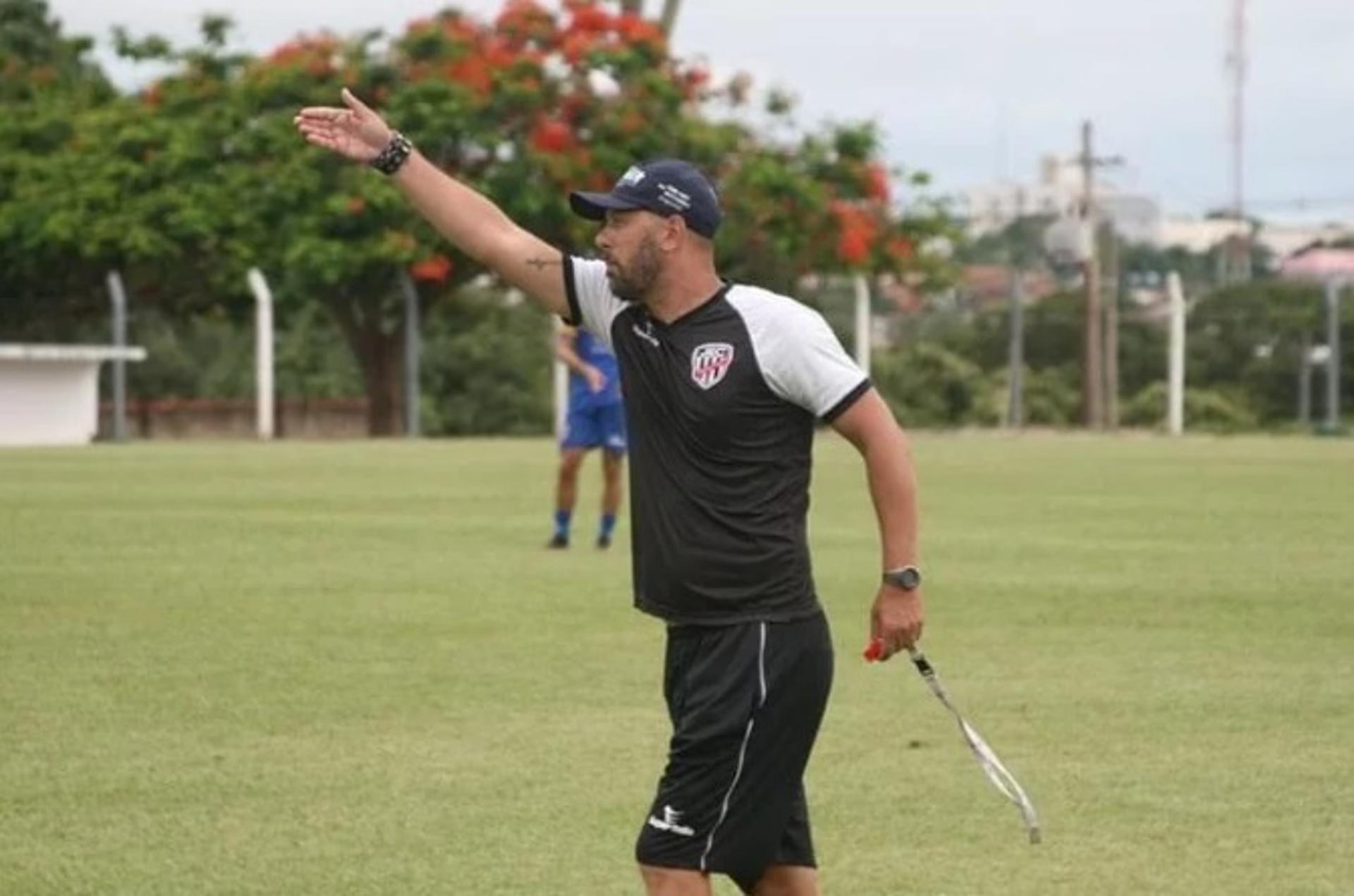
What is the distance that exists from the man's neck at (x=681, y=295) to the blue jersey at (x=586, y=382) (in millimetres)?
14911

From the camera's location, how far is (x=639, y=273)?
23.8 feet

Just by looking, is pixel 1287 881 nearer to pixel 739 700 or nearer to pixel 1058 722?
pixel 739 700

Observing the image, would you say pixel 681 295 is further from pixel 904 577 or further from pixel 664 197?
pixel 904 577

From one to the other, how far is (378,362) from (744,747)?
136ft

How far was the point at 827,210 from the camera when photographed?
48.3 meters

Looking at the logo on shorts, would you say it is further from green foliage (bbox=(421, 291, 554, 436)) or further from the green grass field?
green foliage (bbox=(421, 291, 554, 436))

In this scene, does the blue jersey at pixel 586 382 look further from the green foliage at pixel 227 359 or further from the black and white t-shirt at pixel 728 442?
the green foliage at pixel 227 359

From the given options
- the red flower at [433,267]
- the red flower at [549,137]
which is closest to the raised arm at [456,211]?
the red flower at [433,267]

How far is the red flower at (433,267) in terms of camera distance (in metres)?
45.6

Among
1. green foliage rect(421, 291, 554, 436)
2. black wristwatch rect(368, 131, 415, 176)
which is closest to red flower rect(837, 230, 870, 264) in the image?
green foliage rect(421, 291, 554, 436)

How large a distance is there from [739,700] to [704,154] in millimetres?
40345

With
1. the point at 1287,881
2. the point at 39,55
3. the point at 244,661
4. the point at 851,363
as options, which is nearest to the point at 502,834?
the point at 1287,881

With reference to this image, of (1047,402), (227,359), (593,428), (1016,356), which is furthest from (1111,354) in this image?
(593,428)

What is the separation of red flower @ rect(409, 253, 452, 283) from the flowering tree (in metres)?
Answer: 0.04
